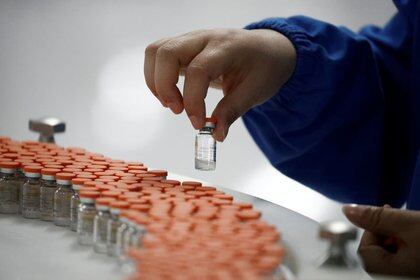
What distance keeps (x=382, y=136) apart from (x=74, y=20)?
11.3 ft

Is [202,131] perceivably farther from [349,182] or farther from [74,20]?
[74,20]

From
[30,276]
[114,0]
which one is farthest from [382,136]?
[114,0]

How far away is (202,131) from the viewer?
1.75 m

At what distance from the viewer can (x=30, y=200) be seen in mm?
1716

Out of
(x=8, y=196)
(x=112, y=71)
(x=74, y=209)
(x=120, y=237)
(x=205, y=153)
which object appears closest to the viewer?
(x=120, y=237)

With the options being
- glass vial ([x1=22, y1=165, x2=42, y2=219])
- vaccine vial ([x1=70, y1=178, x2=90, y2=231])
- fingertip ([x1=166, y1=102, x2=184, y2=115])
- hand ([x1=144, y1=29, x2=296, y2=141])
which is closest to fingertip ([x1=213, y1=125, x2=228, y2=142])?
hand ([x1=144, y1=29, x2=296, y2=141])

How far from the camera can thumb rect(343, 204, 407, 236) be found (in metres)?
1.42

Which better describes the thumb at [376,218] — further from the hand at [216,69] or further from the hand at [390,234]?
the hand at [216,69]

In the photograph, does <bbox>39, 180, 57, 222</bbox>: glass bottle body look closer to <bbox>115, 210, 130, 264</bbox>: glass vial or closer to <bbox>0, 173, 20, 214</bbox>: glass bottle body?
<bbox>0, 173, 20, 214</bbox>: glass bottle body

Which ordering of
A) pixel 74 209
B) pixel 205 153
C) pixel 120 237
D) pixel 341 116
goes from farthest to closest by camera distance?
pixel 341 116, pixel 205 153, pixel 74 209, pixel 120 237

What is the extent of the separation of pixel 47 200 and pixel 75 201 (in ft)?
0.34

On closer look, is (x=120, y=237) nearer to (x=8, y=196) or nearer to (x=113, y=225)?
(x=113, y=225)

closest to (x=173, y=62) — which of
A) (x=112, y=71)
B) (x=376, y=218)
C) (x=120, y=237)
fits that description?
(x=120, y=237)

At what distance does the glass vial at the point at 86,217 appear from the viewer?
1504 mm
